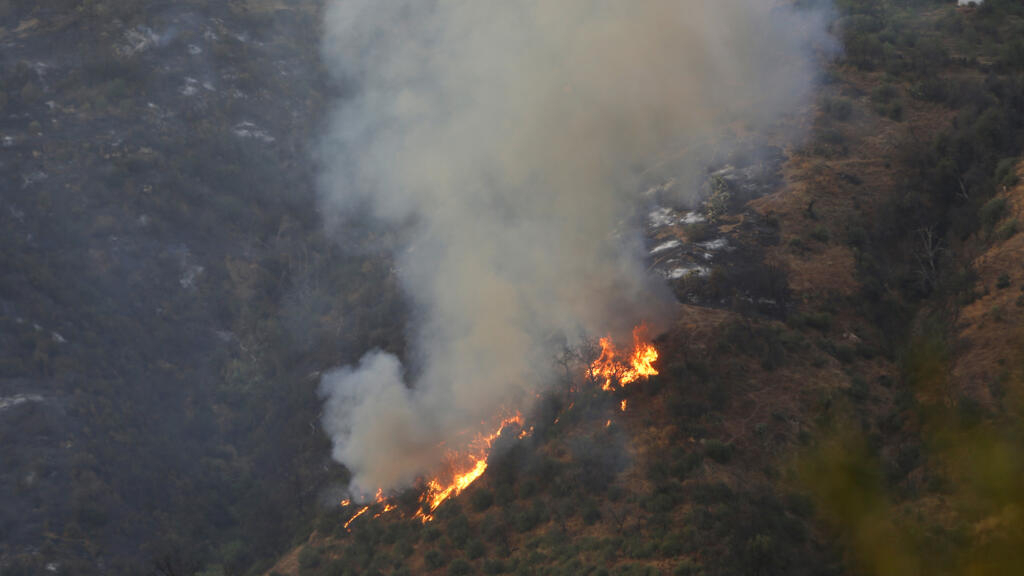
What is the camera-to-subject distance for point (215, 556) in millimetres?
37875

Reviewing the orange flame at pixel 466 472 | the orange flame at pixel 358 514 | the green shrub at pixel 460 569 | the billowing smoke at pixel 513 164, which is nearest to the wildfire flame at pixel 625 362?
the billowing smoke at pixel 513 164

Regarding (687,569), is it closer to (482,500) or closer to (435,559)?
(482,500)

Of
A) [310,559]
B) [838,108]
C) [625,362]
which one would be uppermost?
[838,108]

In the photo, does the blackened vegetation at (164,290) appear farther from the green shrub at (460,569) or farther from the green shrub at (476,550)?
the green shrub at (476,550)

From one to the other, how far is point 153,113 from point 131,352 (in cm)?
1847

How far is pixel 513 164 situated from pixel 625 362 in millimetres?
17379

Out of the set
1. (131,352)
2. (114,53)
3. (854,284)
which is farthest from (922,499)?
(114,53)

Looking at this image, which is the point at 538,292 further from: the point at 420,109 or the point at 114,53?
the point at 114,53

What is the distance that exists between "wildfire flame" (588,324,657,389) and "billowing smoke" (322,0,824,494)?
0.84m

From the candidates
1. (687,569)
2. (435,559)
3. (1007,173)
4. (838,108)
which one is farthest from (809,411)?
(838,108)

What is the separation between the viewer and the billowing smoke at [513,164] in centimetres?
3378

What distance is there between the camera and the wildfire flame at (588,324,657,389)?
3088 cm

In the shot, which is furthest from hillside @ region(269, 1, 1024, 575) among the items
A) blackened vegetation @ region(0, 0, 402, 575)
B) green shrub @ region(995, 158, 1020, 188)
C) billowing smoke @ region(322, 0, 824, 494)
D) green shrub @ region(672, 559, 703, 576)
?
blackened vegetation @ region(0, 0, 402, 575)

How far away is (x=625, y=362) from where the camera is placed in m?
31.4
